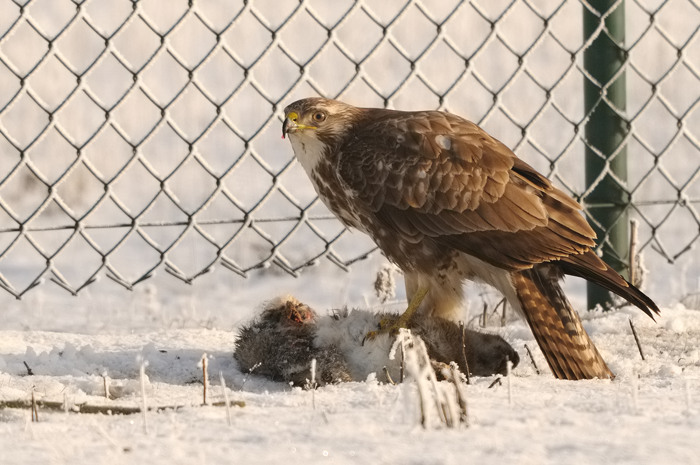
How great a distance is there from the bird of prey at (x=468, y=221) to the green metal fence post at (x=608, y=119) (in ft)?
4.25

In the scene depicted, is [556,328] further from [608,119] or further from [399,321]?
[608,119]

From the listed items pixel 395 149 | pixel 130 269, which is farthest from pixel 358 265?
pixel 395 149

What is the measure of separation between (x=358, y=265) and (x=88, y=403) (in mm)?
3892

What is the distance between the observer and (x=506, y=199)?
430cm

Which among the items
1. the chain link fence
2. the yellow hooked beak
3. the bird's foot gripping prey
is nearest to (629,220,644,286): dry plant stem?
the chain link fence

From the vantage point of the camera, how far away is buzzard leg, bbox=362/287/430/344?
4281 mm

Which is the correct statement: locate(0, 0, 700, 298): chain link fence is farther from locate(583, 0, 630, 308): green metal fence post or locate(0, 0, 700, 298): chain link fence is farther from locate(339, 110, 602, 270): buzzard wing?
locate(339, 110, 602, 270): buzzard wing

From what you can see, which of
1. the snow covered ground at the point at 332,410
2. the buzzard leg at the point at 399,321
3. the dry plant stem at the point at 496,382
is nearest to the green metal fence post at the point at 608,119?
the snow covered ground at the point at 332,410

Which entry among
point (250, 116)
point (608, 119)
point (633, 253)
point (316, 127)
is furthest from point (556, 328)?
point (250, 116)

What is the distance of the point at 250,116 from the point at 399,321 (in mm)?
4987

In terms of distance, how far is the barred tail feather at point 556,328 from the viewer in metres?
4.11

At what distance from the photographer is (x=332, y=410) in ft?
9.53

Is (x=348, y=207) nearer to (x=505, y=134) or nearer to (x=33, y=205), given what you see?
(x=33, y=205)

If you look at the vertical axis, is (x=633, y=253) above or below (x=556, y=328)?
above
